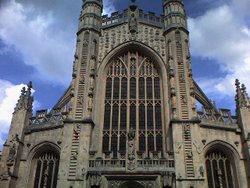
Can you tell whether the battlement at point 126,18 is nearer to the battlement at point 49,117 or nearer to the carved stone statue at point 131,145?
the battlement at point 49,117

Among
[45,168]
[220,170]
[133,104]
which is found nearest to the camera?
[220,170]

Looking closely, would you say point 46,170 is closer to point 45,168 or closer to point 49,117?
point 45,168

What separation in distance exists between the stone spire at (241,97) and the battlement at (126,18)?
302 inches

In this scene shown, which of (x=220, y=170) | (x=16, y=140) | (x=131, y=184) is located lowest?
(x=131, y=184)

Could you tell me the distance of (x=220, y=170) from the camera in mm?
17781

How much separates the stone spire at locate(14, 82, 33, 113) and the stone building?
0.24 ft

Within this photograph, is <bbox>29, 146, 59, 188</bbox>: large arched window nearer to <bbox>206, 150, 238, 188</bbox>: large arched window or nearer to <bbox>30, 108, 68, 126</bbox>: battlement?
<bbox>30, 108, 68, 126</bbox>: battlement

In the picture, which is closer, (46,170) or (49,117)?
(46,170)

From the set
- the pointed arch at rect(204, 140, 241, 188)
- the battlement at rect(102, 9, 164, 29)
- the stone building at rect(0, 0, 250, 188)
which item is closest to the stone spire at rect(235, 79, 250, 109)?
the stone building at rect(0, 0, 250, 188)

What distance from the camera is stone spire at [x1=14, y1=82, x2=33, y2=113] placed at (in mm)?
19969

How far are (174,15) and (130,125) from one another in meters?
9.54

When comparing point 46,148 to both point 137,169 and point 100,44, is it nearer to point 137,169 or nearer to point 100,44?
point 137,169

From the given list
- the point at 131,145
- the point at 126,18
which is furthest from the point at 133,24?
the point at 131,145

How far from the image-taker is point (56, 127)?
18.9 m
